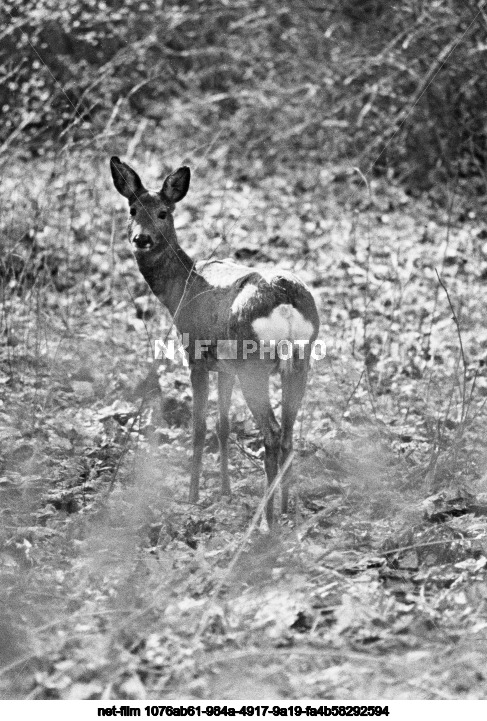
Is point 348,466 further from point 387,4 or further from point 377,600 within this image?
point 387,4

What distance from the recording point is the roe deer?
5.41 m

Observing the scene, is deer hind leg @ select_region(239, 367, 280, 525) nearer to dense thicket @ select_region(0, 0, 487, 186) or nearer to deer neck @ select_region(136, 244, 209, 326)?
deer neck @ select_region(136, 244, 209, 326)

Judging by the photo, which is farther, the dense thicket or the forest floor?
the dense thicket

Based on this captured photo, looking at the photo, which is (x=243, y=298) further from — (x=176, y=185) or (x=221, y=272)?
(x=176, y=185)

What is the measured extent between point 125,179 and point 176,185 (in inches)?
11.8

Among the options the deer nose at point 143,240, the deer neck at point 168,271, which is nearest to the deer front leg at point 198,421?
the deer neck at point 168,271

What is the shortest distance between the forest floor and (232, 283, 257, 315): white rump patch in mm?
889

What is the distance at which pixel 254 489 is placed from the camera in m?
6.09

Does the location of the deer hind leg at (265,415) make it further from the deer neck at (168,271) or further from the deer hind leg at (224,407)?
the deer neck at (168,271)

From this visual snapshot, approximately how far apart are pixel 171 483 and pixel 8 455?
0.94m

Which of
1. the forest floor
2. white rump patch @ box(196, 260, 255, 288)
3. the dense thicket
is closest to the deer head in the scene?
white rump patch @ box(196, 260, 255, 288)

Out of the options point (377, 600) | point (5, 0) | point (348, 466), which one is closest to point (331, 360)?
point (348, 466)

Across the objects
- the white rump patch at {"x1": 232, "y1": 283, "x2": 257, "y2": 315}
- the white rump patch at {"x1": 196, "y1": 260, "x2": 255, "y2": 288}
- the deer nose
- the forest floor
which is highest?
the deer nose
